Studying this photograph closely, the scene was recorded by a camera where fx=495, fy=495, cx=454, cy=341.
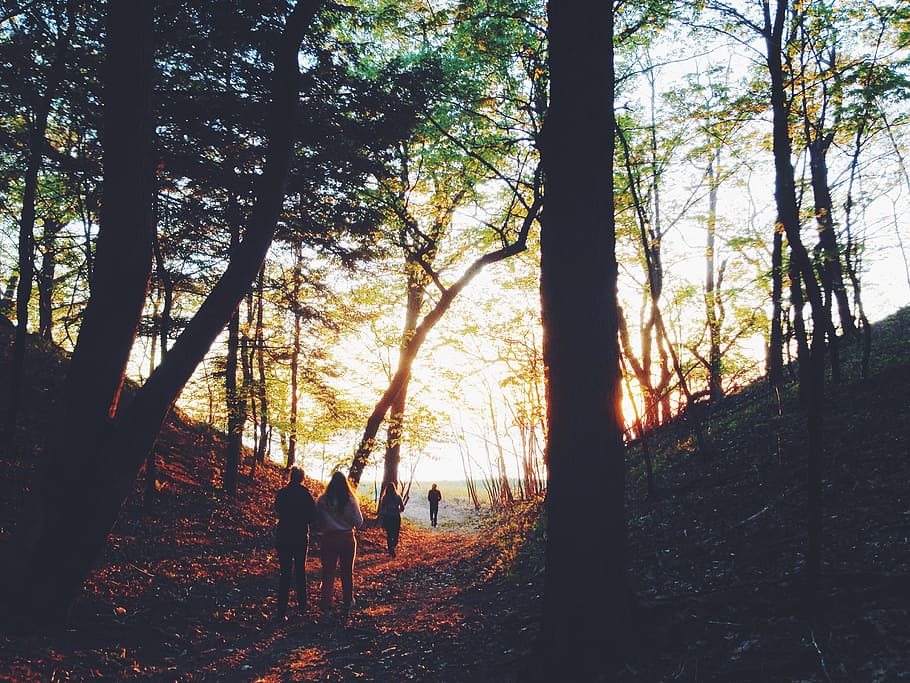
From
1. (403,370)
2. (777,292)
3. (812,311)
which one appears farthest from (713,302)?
(812,311)

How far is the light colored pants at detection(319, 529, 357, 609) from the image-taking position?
662 cm

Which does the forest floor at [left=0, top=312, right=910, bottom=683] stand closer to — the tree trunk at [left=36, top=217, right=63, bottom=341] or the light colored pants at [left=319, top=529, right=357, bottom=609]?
the light colored pants at [left=319, top=529, right=357, bottom=609]

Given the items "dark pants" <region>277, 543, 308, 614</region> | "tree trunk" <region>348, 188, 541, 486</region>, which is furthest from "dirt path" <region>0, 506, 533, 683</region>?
"tree trunk" <region>348, 188, 541, 486</region>

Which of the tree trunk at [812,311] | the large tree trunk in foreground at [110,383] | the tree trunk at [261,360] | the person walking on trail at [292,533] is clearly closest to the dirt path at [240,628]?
the person walking on trail at [292,533]

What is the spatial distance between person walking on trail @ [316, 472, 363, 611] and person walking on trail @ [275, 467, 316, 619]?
0.66ft

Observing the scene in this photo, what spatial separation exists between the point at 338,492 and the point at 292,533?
0.76 metres

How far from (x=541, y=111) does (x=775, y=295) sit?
4969 mm

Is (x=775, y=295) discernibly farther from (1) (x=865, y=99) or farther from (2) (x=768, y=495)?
(2) (x=768, y=495)

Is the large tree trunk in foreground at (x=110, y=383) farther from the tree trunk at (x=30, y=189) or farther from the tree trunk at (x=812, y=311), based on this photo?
the tree trunk at (x=812, y=311)

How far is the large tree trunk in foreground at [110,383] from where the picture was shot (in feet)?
15.0

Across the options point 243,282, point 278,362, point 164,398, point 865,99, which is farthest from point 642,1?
point 278,362

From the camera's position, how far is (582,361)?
3.50 metres

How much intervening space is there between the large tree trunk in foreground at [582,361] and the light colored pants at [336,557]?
12.8 feet

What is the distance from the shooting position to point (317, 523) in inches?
260
